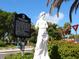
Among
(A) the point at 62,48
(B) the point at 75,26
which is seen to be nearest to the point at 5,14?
(B) the point at 75,26

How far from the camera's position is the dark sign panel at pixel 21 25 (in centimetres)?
1767

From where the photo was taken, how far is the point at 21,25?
1841 centimetres

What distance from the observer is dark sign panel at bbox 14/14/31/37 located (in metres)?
17.7

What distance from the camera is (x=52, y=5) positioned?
1692 centimetres

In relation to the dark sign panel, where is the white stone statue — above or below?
below

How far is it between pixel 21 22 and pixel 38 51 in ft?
13.5

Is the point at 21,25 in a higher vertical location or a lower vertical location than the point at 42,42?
higher

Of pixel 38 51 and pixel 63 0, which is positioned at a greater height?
pixel 63 0

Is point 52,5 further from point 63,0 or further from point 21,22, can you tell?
point 21,22

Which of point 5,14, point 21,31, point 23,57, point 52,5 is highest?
point 5,14

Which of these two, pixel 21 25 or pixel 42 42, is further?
pixel 21 25

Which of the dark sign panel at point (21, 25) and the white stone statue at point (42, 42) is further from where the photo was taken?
the dark sign panel at point (21, 25)

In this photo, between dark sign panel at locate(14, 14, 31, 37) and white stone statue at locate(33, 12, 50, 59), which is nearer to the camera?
white stone statue at locate(33, 12, 50, 59)

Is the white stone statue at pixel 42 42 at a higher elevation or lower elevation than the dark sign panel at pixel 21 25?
lower
